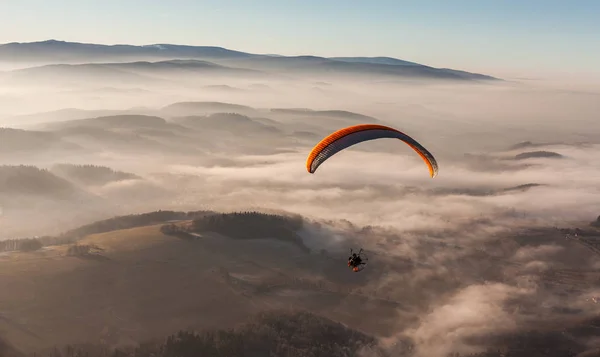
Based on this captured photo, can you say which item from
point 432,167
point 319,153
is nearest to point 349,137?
point 319,153

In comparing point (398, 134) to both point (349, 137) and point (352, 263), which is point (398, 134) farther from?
point (352, 263)

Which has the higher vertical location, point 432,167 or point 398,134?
point 398,134

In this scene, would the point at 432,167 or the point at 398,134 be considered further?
the point at 432,167

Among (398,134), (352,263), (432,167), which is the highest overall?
(398,134)

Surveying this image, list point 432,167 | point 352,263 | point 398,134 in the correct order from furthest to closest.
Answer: point 432,167
point 398,134
point 352,263

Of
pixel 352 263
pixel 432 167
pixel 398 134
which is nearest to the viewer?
pixel 352 263

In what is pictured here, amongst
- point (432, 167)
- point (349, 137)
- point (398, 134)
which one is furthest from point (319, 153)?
point (432, 167)

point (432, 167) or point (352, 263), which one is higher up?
point (432, 167)

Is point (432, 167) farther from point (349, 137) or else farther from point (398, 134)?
point (349, 137)
